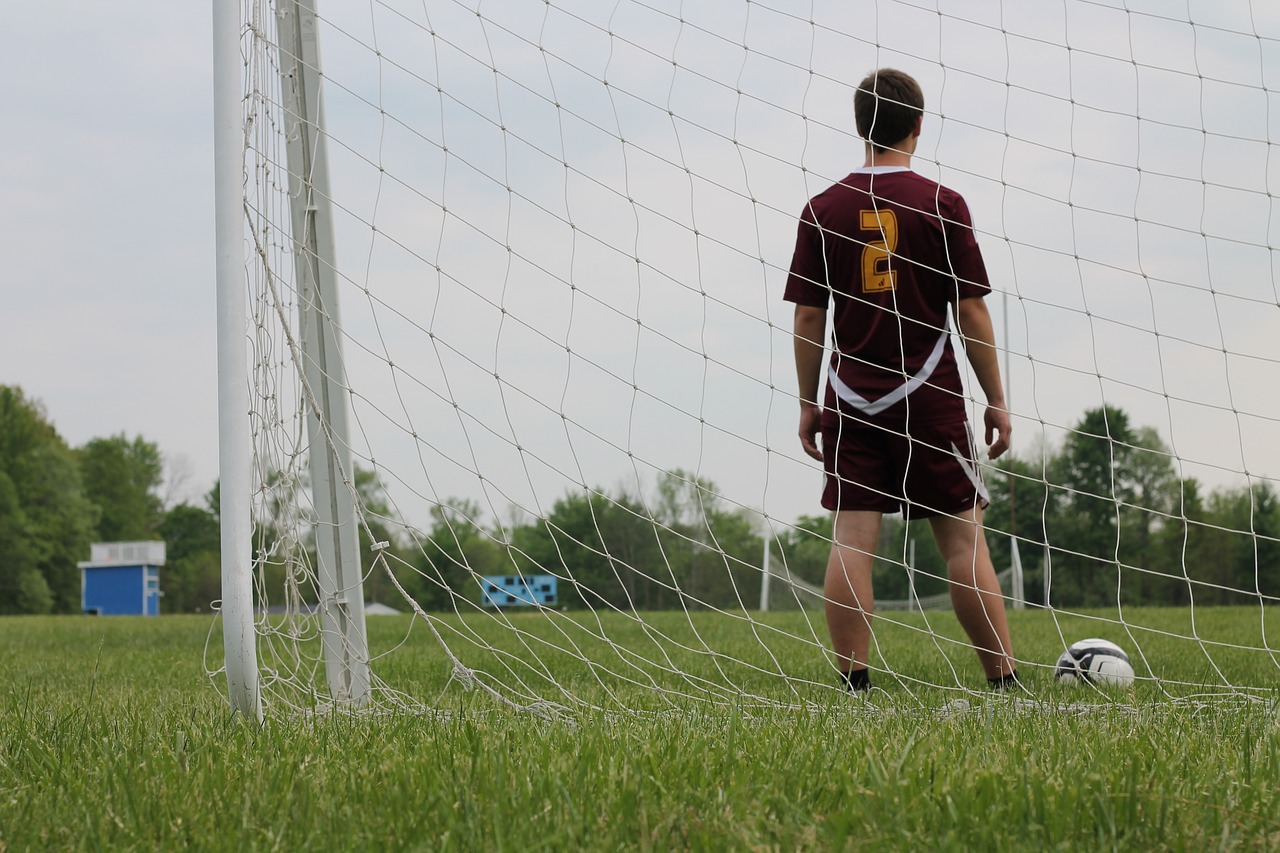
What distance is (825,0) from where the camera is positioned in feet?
11.3

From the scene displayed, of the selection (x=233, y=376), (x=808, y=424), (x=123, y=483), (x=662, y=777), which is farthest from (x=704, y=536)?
(x=123, y=483)

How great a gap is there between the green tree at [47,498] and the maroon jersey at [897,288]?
149 feet

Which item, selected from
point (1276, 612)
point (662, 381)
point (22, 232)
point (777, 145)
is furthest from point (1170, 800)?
point (22, 232)

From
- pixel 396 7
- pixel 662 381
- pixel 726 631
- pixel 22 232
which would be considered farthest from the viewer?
pixel 22 232

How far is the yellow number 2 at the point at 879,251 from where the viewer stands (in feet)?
10.7

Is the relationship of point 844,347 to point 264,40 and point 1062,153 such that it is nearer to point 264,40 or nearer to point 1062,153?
point 1062,153

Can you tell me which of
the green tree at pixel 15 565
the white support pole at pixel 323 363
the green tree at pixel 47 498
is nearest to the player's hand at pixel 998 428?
the white support pole at pixel 323 363

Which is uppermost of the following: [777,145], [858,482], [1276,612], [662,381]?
[777,145]

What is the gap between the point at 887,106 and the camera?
10.9ft

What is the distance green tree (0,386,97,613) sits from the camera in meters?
43.8

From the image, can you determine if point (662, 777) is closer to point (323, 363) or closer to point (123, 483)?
point (323, 363)

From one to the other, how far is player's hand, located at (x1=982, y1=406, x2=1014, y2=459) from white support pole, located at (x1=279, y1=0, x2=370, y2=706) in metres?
1.73

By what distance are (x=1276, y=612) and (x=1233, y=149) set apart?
6204mm

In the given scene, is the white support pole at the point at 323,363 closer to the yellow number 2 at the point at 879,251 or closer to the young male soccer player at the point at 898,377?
the young male soccer player at the point at 898,377
